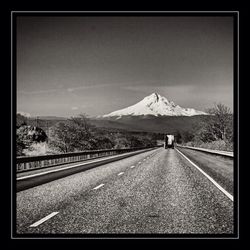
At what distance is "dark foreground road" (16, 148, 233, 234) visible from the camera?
6441 mm

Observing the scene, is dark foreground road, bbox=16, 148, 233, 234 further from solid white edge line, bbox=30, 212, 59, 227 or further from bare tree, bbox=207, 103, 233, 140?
bare tree, bbox=207, 103, 233, 140

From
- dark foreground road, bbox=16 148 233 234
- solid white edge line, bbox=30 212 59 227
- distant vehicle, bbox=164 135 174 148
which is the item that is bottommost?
distant vehicle, bbox=164 135 174 148

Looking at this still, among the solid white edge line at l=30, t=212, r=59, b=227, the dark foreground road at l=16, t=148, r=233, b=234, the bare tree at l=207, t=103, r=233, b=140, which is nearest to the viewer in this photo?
the dark foreground road at l=16, t=148, r=233, b=234

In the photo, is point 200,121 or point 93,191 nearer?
point 93,191

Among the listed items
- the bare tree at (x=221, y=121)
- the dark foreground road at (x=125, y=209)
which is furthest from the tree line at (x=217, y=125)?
the dark foreground road at (x=125, y=209)

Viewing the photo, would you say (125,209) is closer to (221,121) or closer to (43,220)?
(43,220)

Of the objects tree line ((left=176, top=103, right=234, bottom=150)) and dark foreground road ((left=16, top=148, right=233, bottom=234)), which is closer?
dark foreground road ((left=16, top=148, right=233, bottom=234))

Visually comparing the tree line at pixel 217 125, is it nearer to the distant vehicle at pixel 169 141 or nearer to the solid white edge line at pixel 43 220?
the distant vehicle at pixel 169 141

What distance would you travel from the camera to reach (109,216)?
744 centimetres

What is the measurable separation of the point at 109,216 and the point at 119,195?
2.83 m

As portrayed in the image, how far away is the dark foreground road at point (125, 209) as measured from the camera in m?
6.44

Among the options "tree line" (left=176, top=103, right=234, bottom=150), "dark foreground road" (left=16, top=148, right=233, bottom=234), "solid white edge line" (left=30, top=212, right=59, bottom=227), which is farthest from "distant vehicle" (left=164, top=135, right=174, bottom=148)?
"solid white edge line" (left=30, top=212, right=59, bottom=227)
